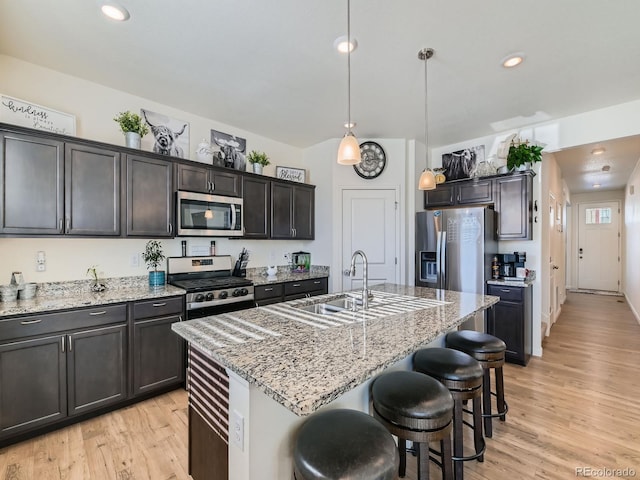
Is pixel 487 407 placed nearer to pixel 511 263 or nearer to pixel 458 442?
pixel 458 442

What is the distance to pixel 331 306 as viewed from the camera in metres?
2.07

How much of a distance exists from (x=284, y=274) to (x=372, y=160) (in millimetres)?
2076

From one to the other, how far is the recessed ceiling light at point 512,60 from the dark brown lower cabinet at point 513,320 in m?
2.31

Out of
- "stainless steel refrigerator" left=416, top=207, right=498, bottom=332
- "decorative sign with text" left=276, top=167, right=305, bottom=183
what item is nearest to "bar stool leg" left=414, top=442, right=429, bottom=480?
"stainless steel refrigerator" left=416, top=207, right=498, bottom=332

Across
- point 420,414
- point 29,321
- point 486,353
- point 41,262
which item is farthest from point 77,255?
point 486,353

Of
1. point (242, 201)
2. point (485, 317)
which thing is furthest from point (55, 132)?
point (485, 317)

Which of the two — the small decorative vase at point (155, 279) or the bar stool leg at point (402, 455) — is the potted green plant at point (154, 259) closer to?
the small decorative vase at point (155, 279)

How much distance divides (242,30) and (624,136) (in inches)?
155

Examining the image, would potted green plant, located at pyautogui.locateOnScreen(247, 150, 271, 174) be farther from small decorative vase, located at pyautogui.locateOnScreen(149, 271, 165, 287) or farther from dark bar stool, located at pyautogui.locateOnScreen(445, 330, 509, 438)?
dark bar stool, located at pyautogui.locateOnScreen(445, 330, 509, 438)

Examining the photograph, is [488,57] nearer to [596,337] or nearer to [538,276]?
[538,276]

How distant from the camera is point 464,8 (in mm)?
1847

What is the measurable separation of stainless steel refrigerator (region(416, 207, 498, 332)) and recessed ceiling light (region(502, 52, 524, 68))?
1.55m

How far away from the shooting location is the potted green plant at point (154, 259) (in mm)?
2965

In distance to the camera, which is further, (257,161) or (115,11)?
(257,161)
